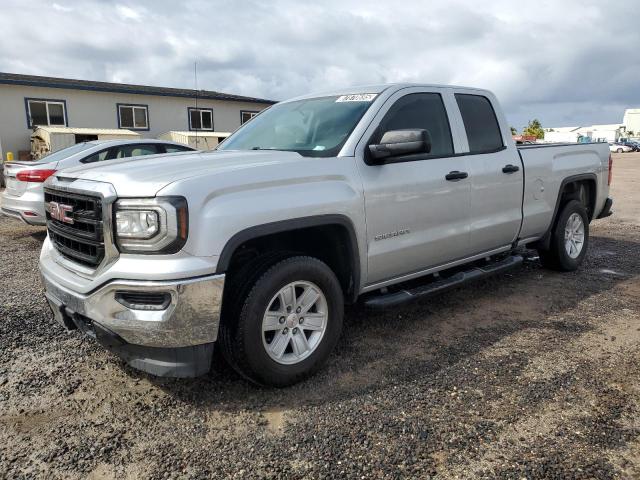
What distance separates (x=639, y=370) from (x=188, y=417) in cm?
297

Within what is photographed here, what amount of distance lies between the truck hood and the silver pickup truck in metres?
0.01

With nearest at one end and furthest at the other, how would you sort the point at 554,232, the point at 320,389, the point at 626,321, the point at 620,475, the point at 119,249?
the point at 620,475
the point at 119,249
the point at 320,389
the point at 626,321
the point at 554,232

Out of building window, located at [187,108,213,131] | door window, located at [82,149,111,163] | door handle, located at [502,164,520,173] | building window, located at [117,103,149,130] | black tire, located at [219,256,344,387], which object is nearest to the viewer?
black tire, located at [219,256,344,387]

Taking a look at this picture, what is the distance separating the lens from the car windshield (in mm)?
3637

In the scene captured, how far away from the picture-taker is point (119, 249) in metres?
2.73

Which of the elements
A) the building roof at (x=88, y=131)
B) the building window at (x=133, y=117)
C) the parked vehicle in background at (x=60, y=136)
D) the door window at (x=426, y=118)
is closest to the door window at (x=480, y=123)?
the door window at (x=426, y=118)

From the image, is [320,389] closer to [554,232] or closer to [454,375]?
[454,375]

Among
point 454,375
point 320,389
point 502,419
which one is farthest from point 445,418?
point 320,389

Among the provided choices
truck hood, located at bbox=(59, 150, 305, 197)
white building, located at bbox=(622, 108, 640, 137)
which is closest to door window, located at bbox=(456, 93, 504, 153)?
truck hood, located at bbox=(59, 150, 305, 197)

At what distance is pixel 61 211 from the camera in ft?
10.3

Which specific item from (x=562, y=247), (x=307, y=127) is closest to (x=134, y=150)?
(x=307, y=127)

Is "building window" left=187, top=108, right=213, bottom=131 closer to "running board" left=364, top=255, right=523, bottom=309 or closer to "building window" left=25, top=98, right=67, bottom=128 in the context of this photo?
"building window" left=25, top=98, right=67, bottom=128

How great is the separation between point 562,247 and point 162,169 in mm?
4579

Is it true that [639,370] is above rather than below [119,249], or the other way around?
below
